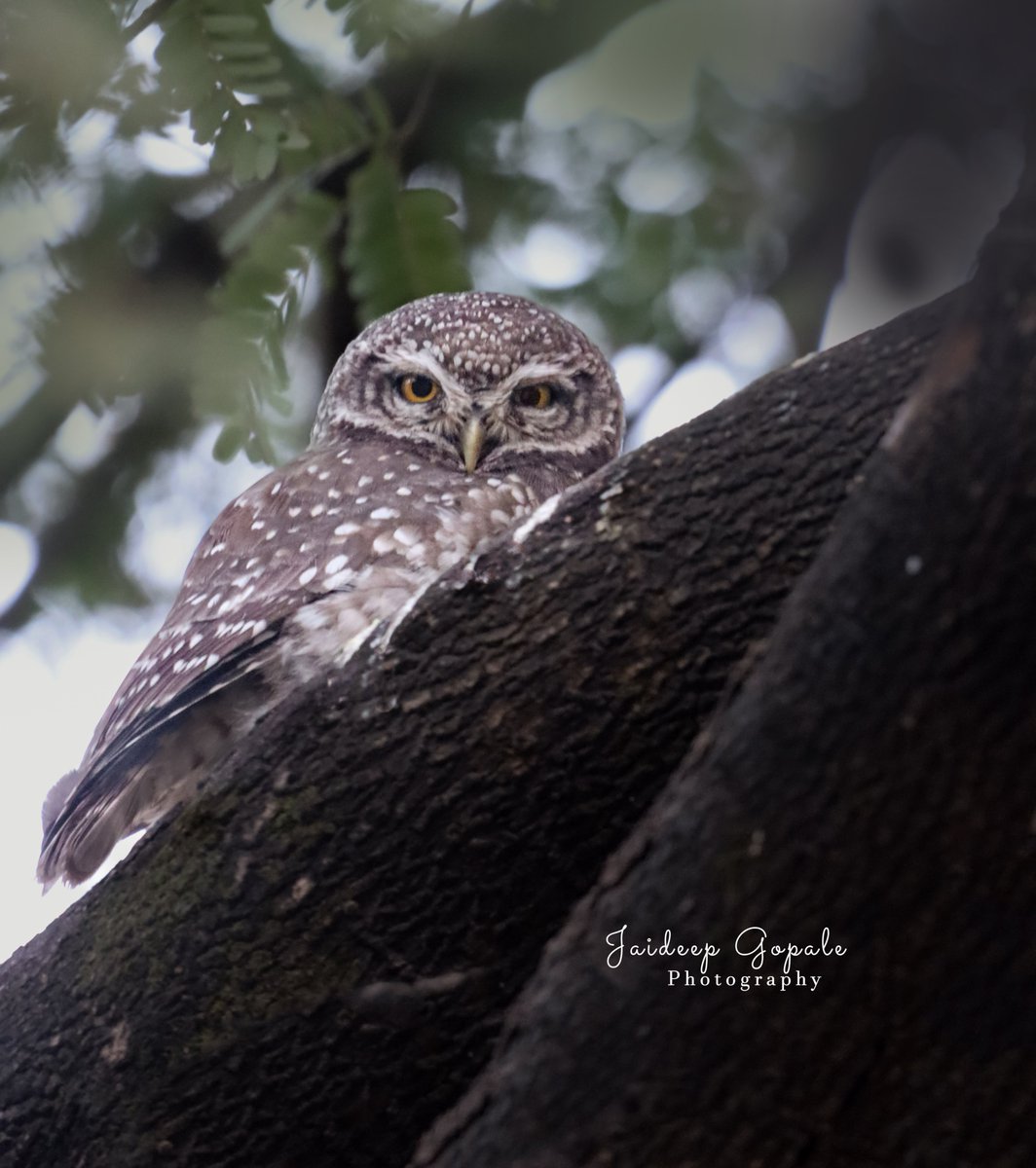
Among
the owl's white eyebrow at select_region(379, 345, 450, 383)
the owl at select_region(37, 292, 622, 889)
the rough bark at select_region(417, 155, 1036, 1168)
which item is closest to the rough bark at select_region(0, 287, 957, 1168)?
the owl at select_region(37, 292, 622, 889)

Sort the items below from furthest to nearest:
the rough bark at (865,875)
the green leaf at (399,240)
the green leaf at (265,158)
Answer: the green leaf at (399,240)
the green leaf at (265,158)
the rough bark at (865,875)

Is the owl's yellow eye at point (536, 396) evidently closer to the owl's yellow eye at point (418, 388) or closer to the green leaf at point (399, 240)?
the owl's yellow eye at point (418, 388)

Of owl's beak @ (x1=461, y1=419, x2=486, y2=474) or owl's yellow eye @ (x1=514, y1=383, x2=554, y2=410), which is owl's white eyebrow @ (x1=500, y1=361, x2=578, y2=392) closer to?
owl's yellow eye @ (x1=514, y1=383, x2=554, y2=410)

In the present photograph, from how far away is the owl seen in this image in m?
2.80

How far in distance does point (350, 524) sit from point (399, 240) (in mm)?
644

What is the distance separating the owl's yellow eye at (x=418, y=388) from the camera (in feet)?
12.5

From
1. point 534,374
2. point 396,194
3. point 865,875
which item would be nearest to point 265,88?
point 396,194

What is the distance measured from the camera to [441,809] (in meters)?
2.02

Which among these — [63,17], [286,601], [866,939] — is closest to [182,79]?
[63,17]

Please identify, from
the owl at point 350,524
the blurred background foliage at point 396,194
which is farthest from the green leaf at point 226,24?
the owl at point 350,524

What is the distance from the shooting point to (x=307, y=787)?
2104 mm

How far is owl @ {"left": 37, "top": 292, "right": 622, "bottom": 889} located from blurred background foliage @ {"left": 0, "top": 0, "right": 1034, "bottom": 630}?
5.4 inches

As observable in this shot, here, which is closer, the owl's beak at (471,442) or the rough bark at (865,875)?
the rough bark at (865,875)

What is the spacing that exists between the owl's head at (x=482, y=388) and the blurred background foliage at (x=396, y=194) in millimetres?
107
